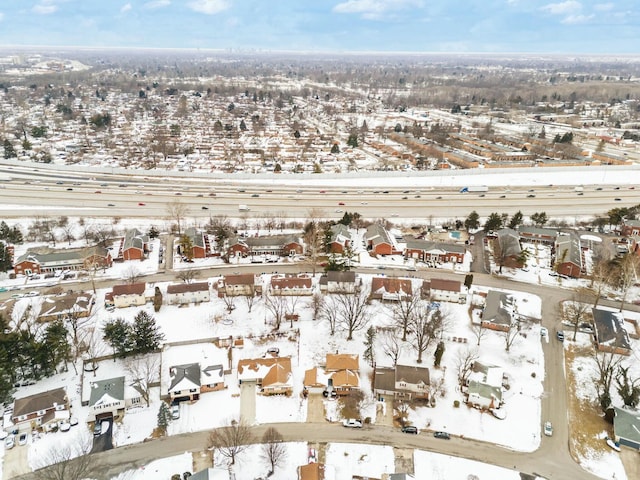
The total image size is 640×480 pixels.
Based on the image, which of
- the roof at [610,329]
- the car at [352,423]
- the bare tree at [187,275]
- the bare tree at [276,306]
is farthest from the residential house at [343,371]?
the roof at [610,329]

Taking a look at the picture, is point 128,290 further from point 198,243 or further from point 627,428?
point 627,428

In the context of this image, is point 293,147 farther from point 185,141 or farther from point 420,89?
point 420,89

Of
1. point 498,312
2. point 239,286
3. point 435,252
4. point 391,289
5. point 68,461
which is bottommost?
point 68,461

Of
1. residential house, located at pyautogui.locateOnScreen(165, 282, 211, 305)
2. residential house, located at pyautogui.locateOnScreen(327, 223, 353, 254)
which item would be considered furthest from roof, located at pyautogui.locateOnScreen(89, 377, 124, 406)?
residential house, located at pyautogui.locateOnScreen(327, 223, 353, 254)

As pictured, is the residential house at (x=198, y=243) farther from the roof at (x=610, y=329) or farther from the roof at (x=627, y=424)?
the roof at (x=627, y=424)

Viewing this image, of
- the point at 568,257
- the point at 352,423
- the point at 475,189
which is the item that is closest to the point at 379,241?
the point at 568,257

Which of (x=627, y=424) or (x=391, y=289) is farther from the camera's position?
(x=391, y=289)
